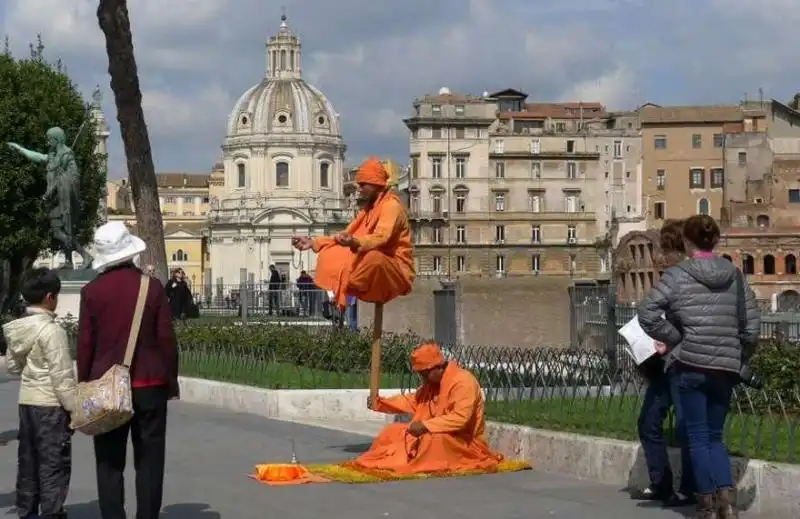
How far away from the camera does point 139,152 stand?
2491cm

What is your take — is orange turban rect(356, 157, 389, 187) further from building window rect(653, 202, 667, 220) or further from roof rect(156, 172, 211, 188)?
roof rect(156, 172, 211, 188)

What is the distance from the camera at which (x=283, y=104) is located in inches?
5276

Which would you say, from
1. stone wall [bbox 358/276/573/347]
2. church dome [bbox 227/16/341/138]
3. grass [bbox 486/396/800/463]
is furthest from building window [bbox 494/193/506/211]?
grass [bbox 486/396/800/463]

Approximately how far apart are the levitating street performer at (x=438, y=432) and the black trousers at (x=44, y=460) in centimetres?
251

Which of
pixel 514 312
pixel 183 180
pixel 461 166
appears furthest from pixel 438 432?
pixel 183 180

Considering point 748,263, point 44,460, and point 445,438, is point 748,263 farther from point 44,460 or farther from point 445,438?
point 44,460

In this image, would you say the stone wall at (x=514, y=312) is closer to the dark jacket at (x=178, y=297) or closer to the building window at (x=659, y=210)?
the dark jacket at (x=178, y=297)

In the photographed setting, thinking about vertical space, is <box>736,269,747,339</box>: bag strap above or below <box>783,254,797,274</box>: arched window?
below

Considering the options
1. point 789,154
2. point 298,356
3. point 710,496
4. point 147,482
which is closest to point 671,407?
point 710,496

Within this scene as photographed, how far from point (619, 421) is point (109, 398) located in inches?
171

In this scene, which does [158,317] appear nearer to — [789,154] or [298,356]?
[298,356]

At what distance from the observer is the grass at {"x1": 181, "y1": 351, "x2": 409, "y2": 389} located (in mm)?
15133

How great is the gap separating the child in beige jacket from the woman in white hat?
0.61 meters

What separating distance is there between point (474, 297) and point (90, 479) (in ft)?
35.0
